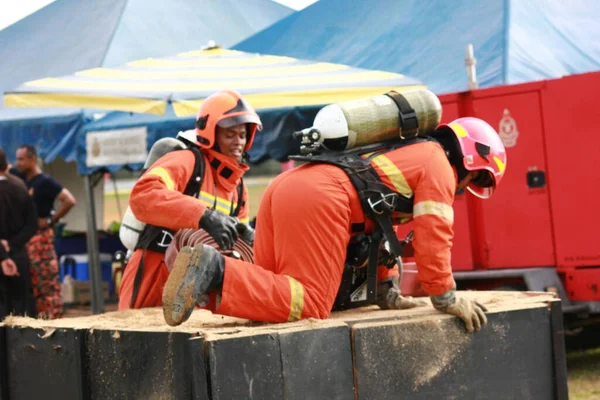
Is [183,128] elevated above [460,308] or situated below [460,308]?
above

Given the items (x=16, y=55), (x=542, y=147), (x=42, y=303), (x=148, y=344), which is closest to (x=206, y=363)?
(x=148, y=344)

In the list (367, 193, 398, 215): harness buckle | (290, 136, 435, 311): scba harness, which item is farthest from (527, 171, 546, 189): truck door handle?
(367, 193, 398, 215): harness buckle

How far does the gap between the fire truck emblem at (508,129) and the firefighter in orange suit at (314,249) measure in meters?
4.07

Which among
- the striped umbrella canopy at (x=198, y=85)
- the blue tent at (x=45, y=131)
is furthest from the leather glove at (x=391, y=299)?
Result: the blue tent at (x=45, y=131)

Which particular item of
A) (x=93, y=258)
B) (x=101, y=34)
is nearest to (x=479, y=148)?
(x=93, y=258)

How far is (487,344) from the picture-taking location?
14.3 ft

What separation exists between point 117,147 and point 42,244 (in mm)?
1274

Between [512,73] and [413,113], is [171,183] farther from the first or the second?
[512,73]

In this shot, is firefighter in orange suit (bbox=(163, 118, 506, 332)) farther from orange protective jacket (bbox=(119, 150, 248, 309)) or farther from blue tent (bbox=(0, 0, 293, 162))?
blue tent (bbox=(0, 0, 293, 162))

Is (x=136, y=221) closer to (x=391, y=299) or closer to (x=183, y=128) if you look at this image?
(x=391, y=299)

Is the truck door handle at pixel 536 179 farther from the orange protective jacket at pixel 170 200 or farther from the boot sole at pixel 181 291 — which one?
the boot sole at pixel 181 291

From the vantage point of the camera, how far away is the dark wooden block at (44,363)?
4.39 metres

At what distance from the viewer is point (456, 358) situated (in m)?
4.26

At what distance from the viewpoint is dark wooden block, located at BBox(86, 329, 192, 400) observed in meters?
3.80
